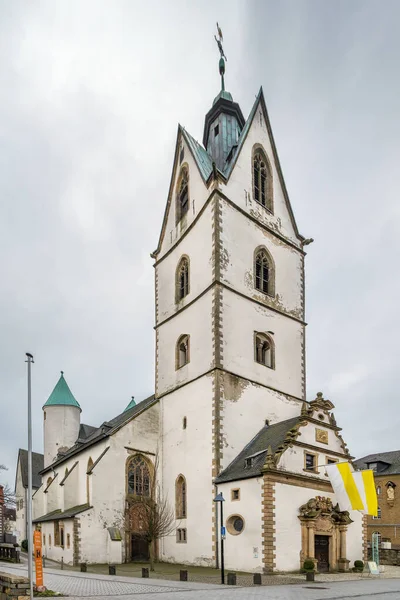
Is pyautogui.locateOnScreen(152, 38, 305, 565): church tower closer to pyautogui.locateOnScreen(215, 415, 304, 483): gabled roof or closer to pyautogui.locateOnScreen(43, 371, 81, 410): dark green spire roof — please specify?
pyautogui.locateOnScreen(215, 415, 304, 483): gabled roof

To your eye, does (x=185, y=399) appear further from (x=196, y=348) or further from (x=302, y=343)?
(x=302, y=343)

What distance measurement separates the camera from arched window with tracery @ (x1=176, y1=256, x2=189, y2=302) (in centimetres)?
3762

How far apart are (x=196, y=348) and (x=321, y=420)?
27.0 feet

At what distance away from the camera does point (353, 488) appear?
2723cm

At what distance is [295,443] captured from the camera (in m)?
28.4

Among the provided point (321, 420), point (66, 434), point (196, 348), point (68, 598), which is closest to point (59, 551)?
point (196, 348)

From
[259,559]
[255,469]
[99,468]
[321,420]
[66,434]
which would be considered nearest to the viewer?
[259,559]

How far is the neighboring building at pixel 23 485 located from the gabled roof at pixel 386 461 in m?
35.6

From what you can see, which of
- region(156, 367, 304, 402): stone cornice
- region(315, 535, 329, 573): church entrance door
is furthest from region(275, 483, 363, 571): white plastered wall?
region(156, 367, 304, 402): stone cornice

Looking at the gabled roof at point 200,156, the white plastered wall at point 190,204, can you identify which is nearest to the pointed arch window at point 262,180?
the gabled roof at point 200,156

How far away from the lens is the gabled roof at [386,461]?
2210 inches

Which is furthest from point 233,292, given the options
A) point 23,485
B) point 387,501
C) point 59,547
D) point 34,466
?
point 23,485

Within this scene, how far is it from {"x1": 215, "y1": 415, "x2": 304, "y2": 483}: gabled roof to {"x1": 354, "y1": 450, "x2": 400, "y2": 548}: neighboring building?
26.6 meters

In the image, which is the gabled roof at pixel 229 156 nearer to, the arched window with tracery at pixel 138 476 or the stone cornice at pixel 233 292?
the stone cornice at pixel 233 292
